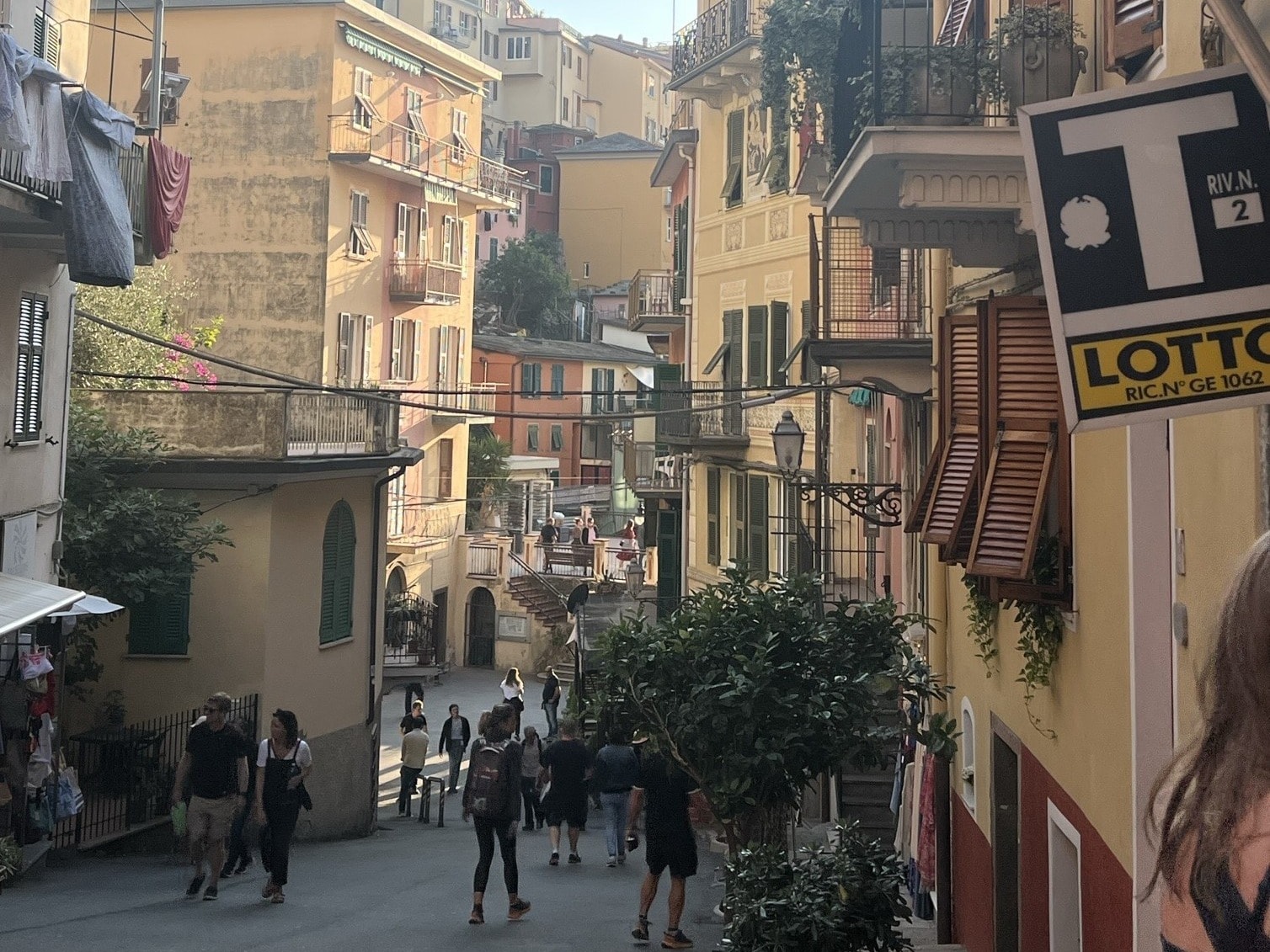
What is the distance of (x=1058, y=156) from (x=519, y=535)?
45404 mm

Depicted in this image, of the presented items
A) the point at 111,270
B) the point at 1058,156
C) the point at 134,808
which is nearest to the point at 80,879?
the point at 134,808

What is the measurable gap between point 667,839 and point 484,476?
42.7 m

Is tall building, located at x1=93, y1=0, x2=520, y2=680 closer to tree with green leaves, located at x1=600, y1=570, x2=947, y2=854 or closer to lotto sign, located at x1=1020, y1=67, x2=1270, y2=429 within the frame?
tree with green leaves, located at x1=600, y1=570, x2=947, y2=854

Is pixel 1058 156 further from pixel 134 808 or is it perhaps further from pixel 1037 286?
pixel 134 808

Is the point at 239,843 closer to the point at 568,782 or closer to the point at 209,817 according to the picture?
the point at 209,817

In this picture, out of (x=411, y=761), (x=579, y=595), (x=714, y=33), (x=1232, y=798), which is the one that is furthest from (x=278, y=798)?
(x=579, y=595)

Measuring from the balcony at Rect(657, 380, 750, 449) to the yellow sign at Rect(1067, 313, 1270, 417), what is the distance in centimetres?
2196

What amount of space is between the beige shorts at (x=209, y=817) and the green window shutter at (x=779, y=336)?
1380 centimetres

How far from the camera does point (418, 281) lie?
138 feet

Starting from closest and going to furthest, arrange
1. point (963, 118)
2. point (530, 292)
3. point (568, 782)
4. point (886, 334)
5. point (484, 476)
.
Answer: point (963, 118) → point (568, 782) → point (886, 334) → point (484, 476) → point (530, 292)

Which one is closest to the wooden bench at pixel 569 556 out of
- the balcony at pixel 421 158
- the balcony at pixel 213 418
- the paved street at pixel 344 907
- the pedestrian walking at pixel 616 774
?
the balcony at pixel 421 158

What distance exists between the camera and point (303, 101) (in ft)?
124

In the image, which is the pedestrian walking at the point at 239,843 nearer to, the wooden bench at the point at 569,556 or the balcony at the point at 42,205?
the balcony at the point at 42,205

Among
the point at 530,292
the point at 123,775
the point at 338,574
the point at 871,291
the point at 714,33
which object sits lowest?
the point at 123,775
